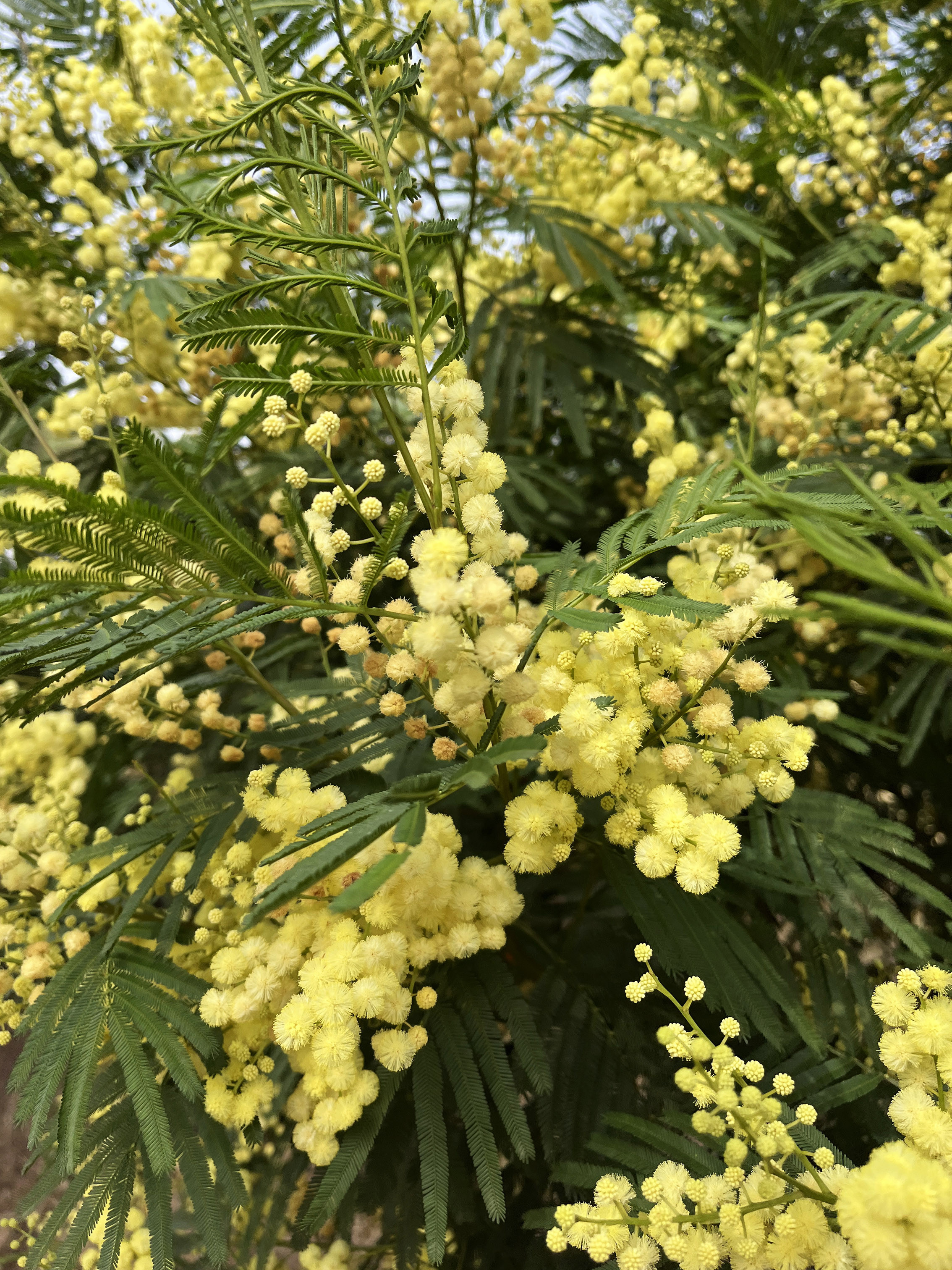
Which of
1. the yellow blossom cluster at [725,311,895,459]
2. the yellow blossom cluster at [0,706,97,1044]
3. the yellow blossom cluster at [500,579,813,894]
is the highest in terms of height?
the yellow blossom cluster at [725,311,895,459]

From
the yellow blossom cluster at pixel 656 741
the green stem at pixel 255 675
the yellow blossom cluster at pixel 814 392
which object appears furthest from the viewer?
the yellow blossom cluster at pixel 814 392

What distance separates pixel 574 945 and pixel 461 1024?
21 cm

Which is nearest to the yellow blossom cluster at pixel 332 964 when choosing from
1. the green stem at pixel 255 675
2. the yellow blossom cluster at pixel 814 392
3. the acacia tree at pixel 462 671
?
the acacia tree at pixel 462 671

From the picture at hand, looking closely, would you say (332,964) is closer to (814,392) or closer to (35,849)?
(35,849)

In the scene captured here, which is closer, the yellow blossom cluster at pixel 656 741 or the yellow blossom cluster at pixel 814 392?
the yellow blossom cluster at pixel 656 741

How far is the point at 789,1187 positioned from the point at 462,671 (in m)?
0.44

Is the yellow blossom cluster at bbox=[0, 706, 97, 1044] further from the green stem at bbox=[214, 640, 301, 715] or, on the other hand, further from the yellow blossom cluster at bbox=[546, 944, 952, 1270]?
the yellow blossom cluster at bbox=[546, 944, 952, 1270]

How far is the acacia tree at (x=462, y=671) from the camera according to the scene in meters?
0.51

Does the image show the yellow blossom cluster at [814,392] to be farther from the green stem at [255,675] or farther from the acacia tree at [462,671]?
the green stem at [255,675]

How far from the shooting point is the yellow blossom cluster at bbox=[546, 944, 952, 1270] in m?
0.41

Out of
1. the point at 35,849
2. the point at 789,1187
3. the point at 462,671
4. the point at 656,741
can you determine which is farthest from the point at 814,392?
the point at 35,849

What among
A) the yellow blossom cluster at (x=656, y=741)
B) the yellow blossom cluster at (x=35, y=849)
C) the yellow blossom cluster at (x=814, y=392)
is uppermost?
the yellow blossom cluster at (x=814, y=392)

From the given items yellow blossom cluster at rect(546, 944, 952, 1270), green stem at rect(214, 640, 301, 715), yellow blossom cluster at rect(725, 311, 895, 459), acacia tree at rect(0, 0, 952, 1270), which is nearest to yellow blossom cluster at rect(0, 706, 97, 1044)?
acacia tree at rect(0, 0, 952, 1270)

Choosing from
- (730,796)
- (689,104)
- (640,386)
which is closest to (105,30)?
(689,104)
